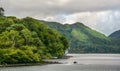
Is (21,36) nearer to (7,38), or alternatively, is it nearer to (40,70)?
(7,38)

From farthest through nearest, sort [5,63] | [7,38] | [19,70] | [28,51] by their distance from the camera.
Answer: [7,38]
[28,51]
[5,63]
[19,70]

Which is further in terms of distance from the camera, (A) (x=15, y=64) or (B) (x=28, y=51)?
(B) (x=28, y=51)

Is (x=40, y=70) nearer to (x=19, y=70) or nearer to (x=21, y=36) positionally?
(x=19, y=70)

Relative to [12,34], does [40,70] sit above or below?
below

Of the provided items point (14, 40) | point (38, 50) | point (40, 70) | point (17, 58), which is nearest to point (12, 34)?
point (14, 40)

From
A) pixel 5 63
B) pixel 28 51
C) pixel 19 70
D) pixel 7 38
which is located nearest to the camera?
pixel 19 70

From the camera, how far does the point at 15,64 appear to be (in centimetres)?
15712

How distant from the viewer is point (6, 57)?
15762 cm

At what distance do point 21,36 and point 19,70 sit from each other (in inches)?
2905

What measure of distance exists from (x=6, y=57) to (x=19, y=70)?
35.6 metres

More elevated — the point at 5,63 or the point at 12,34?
the point at 12,34

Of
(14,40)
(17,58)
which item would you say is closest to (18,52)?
(17,58)

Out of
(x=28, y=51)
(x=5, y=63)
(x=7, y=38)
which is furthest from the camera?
(x=7, y=38)

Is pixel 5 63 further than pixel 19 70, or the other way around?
pixel 5 63
